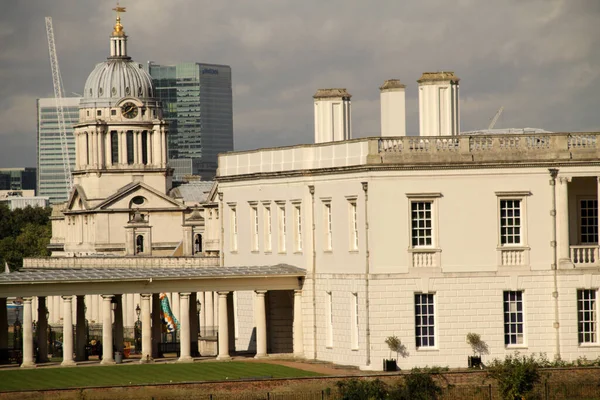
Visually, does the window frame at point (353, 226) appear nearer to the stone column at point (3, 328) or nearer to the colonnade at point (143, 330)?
the colonnade at point (143, 330)

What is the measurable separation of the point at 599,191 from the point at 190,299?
871 inches

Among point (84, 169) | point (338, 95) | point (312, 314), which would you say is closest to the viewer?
point (312, 314)

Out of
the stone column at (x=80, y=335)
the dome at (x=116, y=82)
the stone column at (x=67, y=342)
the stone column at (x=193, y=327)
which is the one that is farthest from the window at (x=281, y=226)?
the dome at (x=116, y=82)

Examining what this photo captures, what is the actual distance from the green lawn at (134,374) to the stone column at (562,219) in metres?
11.3

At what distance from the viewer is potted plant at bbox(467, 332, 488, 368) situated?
7319cm

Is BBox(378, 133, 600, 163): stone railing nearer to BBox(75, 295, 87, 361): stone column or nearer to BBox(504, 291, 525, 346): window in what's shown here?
BBox(504, 291, 525, 346): window

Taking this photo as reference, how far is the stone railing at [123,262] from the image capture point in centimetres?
12988

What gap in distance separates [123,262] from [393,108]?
211ft

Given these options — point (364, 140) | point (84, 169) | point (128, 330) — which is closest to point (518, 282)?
point (364, 140)

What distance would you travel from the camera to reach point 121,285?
7794 centimetres

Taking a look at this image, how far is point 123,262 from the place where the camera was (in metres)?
142

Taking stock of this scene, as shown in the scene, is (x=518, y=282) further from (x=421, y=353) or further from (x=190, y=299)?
(x=190, y=299)

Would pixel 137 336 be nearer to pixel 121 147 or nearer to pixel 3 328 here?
pixel 3 328

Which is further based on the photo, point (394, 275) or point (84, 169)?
point (84, 169)
